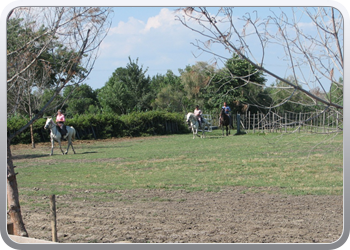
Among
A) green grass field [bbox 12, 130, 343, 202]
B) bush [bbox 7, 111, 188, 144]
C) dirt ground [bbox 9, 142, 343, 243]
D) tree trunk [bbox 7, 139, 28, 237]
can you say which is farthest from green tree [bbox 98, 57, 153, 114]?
tree trunk [bbox 7, 139, 28, 237]

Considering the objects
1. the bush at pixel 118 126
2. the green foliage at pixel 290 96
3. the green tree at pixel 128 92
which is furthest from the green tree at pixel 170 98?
the green foliage at pixel 290 96

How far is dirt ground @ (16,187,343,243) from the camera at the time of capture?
17.7 ft

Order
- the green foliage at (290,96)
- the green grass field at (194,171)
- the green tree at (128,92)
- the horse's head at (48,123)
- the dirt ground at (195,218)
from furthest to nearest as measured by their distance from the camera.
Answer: the green tree at (128,92), the horse's head at (48,123), the green grass field at (194,171), the dirt ground at (195,218), the green foliage at (290,96)

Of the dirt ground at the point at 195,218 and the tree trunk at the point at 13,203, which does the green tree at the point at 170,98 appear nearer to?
the dirt ground at the point at 195,218

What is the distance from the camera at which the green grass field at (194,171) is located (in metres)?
8.94

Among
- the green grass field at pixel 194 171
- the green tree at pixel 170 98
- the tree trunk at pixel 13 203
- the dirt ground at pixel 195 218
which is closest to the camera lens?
the tree trunk at pixel 13 203

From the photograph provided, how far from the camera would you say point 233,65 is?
4.63 m

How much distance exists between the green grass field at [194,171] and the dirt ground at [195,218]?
0.77 metres

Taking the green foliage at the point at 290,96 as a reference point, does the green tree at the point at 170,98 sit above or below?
above

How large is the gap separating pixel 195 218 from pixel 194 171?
4860mm

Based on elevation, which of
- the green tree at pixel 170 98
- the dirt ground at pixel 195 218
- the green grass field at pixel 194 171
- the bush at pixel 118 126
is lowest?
the dirt ground at pixel 195 218

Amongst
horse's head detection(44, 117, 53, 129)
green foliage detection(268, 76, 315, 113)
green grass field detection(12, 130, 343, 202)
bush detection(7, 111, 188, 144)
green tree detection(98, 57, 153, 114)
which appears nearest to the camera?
green foliage detection(268, 76, 315, 113)

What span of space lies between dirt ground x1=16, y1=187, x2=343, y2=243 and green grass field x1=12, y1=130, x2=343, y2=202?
767mm

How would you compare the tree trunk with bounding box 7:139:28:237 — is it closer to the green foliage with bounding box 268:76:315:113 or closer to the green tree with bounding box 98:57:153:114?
the green foliage with bounding box 268:76:315:113
